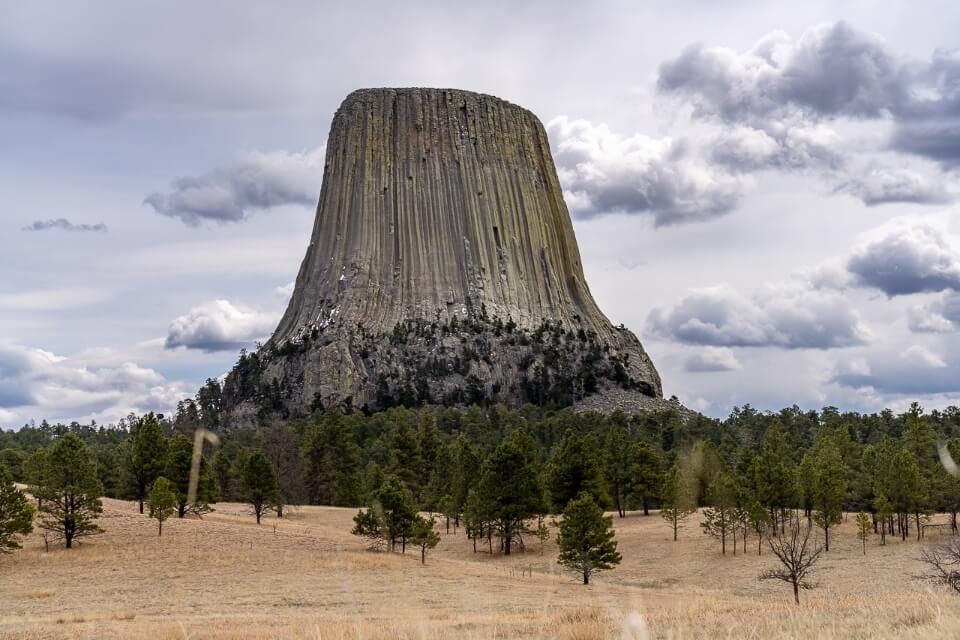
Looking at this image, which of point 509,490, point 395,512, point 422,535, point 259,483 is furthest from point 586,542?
point 259,483

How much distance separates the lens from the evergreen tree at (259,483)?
65.4 metres

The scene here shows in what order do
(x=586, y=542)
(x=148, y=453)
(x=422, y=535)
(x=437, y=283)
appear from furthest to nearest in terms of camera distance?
(x=437, y=283) → (x=148, y=453) → (x=422, y=535) → (x=586, y=542)

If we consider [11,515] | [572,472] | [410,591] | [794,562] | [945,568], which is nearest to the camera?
[794,562]

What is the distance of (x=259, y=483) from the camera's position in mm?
65750

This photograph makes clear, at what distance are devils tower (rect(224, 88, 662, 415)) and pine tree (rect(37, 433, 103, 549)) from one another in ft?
269

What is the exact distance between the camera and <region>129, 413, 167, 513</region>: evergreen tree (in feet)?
201

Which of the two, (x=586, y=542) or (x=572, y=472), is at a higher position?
(x=572, y=472)

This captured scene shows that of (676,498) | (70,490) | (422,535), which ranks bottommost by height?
(422,535)

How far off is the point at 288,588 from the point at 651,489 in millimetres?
39408

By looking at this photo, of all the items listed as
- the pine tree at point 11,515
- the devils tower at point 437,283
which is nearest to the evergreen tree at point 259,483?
the pine tree at point 11,515

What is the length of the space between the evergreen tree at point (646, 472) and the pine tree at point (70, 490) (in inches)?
1502

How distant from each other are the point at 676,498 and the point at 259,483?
92.1 ft

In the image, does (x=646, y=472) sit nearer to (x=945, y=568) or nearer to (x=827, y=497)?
(x=827, y=497)

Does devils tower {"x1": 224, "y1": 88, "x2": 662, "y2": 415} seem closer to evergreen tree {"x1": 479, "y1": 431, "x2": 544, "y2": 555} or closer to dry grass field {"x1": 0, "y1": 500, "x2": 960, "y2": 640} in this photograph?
dry grass field {"x1": 0, "y1": 500, "x2": 960, "y2": 640}
